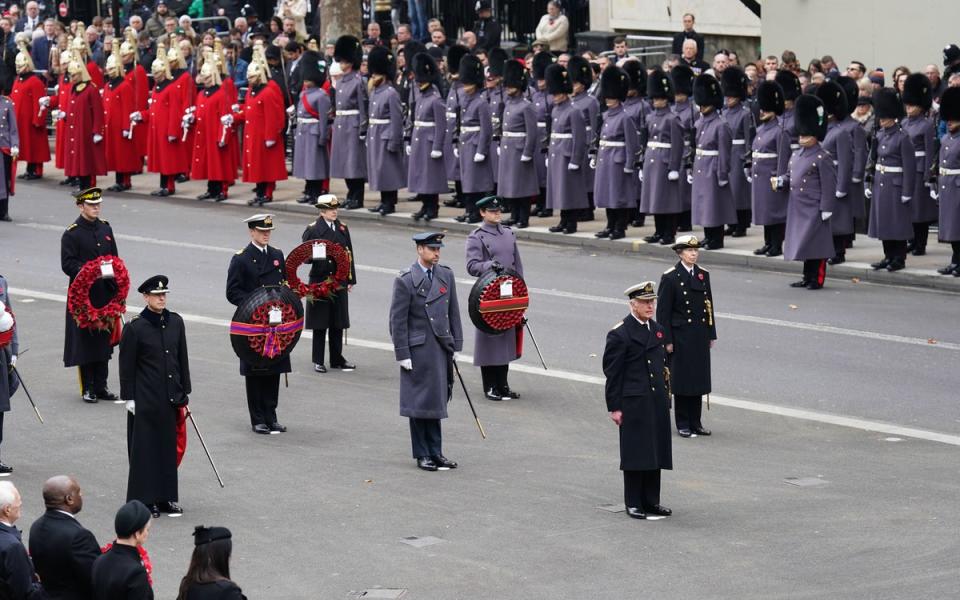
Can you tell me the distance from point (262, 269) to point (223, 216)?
1149 centimetres

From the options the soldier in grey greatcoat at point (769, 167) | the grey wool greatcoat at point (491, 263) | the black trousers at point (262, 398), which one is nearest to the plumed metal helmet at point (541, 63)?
the soldier in grey greatcoat at point (769, 167)

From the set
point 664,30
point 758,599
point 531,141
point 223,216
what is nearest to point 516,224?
point 531,141

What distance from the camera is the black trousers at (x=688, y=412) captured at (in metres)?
14.8

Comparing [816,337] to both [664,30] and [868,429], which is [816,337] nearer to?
[868,429]

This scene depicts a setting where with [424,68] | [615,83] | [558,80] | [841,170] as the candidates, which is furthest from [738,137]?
[424,68]

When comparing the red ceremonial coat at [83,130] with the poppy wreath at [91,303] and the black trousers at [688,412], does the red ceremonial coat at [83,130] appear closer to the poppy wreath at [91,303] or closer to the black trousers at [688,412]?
the poppy wreath at [91,303]

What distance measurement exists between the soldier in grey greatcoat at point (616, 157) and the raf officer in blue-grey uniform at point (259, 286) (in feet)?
29.7

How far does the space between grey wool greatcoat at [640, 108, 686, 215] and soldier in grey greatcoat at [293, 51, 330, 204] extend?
5.59 meters

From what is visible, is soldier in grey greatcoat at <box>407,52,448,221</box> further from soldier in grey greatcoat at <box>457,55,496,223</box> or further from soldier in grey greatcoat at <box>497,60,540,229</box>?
soldier in grey greatcoat at <box>497,60,540,229</box>

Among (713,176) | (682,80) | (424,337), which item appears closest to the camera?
(424,337)

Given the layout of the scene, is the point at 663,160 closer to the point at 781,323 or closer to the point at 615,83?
the point at 615,83

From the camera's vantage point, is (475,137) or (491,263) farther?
(475,137)

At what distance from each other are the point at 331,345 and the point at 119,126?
13.3m

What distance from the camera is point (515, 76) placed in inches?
977
